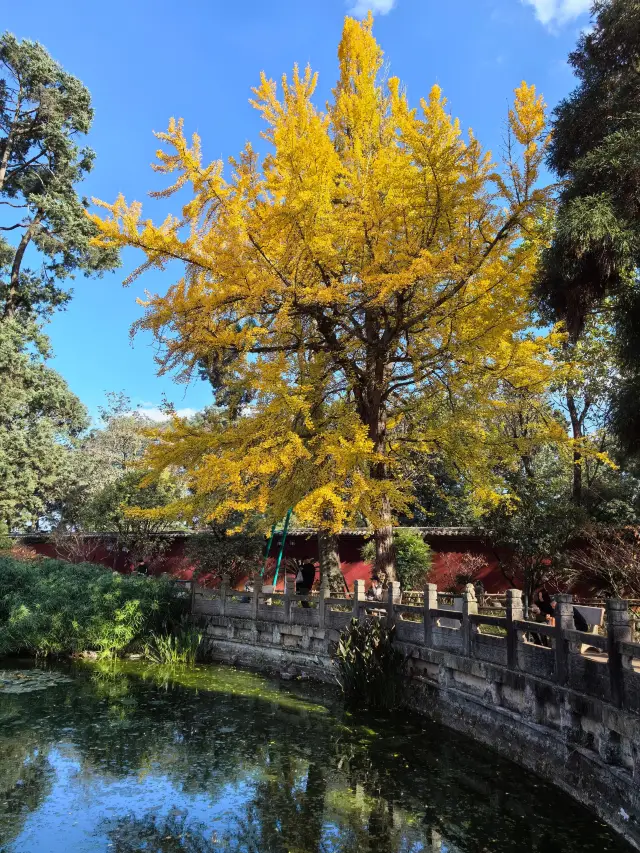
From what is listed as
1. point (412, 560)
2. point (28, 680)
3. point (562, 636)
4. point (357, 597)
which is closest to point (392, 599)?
point (357, 597)

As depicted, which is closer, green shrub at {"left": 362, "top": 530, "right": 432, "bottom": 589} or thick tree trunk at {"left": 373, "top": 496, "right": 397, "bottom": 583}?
thick tree trunk at {"left": 373, "top": 496, "right": 397, "bottom": 583}

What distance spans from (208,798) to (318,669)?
19.1ft

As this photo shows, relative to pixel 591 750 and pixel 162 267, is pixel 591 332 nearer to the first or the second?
pixel 162 267

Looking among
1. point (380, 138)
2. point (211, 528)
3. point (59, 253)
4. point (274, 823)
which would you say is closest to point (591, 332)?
point (380, 138)

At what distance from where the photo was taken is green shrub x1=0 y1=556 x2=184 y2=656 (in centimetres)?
1395

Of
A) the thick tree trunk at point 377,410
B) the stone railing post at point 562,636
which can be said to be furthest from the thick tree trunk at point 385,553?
the stone railing post at point 562,636

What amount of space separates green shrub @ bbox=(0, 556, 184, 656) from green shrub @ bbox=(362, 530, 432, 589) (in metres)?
5.61

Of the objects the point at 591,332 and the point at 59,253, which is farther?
the point at 59,253

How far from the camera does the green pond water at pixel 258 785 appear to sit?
541 cm

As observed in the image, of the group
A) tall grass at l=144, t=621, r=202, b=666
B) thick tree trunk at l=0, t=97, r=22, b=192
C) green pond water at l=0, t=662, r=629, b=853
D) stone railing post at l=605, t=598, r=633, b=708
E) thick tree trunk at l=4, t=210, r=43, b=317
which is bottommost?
green pond water at l=0, t=662, r=629, b=853

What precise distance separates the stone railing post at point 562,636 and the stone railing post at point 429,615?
2814mm

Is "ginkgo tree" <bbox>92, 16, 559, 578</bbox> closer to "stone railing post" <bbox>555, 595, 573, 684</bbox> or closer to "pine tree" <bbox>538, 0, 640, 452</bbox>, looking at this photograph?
"pine tree" <bbox>538, 0, 640, 452</bbox>

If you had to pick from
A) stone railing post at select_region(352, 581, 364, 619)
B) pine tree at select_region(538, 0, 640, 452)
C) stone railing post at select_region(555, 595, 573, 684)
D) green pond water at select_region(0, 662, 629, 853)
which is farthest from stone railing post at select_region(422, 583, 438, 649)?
pine tree at select_region(538, 0, 640, 452)

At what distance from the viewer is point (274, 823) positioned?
5719mm
